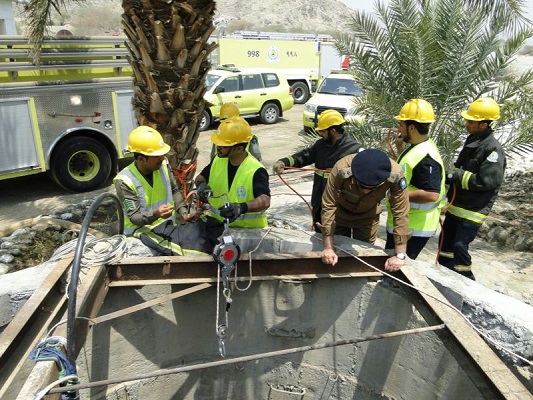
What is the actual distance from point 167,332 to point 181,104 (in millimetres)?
2287

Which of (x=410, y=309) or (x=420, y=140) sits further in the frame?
(x=420, y=140)

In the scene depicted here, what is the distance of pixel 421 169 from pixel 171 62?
2.62m

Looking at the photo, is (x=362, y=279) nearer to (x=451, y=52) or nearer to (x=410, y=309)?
(x=410, y=309)

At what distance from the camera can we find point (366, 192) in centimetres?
341

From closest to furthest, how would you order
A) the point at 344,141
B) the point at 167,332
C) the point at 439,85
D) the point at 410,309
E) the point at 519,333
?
1. the point at 519,333
2. the point at 410,309
3. the point at 167,332
4. the point at 344,141
5. the point at 439,85

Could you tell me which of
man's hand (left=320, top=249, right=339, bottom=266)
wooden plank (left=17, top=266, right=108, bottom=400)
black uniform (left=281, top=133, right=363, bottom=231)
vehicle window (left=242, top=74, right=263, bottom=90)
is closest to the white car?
vehicle window (left=242, top=74, right=263, bottom=90)

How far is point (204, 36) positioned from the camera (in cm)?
464

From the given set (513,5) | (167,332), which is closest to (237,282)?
(167,332)

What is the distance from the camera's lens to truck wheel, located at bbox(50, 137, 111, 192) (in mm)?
7824

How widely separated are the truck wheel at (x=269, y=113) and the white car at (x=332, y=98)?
2.14 metres

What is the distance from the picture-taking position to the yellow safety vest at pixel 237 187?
3744 mm

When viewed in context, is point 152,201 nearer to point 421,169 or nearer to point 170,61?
point 170,61

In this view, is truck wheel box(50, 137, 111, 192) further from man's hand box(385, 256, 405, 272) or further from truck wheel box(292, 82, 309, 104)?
truck wheel box(292, 82, 309, 104)

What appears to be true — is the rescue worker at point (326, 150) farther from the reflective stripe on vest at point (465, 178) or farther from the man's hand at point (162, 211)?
the man's hand at point (162, 211)
